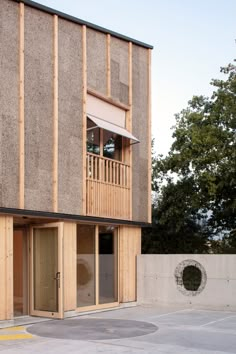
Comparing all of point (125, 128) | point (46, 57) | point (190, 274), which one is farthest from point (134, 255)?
point (46, 57)

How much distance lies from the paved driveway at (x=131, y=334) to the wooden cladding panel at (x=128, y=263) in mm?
1357

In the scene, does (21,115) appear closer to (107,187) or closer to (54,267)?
(107,187)

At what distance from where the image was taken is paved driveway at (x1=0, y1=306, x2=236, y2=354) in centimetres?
873

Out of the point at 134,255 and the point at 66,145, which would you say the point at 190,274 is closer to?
the point at 134,255

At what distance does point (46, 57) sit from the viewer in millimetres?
12555

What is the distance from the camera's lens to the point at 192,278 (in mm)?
14320

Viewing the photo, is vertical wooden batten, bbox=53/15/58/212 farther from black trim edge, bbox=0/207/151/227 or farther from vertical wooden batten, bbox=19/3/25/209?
vertical wooden batten, bbox=19/3/25/209

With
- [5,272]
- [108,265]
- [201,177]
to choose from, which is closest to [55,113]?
[5,272]

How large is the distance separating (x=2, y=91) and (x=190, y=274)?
6808 mm

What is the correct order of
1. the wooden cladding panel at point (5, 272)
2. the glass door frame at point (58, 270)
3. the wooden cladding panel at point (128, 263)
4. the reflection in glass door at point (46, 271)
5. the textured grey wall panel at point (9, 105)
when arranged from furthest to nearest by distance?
the wooden cladding panel at point (128, 263)
the reflection in glass door at point (46, 271)
the glass door frame at point (58, 270)
the textured grey wall panel at point (9, 105)
the wooden cladding panel at point (5, 272)

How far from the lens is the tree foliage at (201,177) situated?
1994cm

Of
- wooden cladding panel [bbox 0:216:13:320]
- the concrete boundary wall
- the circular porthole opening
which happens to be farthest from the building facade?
the circular porthole opening

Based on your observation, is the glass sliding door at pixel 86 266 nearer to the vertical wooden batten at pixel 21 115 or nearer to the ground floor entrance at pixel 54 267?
the ground floor entrance at pixel 54 267

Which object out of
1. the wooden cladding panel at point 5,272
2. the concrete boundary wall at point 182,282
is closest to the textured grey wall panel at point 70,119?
the wooden cladding panel at point 5,272
